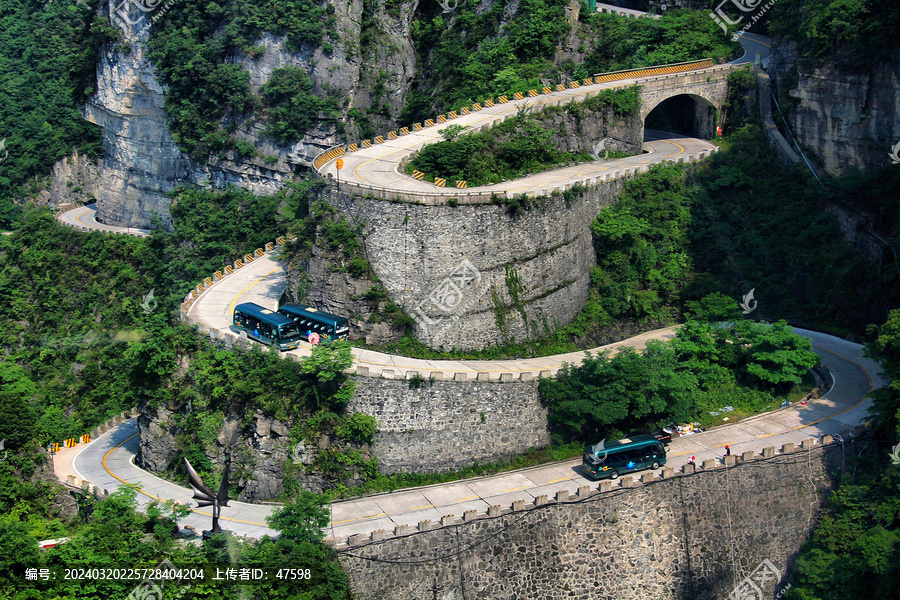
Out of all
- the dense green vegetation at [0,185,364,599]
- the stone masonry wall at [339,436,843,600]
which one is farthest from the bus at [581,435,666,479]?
the dense green vegetation at [0,185,364,599]

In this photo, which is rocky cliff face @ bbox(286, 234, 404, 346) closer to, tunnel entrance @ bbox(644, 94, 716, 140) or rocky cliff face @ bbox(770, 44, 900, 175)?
rocky cliff face @ bbox(770, 44, 900, 175)

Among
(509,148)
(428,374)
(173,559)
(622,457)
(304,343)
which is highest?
(509,148)

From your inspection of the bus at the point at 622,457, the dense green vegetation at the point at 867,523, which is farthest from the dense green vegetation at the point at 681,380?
the dense green vegetation at the point at 867,523

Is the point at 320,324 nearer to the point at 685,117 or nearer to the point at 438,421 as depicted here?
the point at 438,421

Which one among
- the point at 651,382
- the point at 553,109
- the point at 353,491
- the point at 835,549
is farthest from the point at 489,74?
the point at 835,549

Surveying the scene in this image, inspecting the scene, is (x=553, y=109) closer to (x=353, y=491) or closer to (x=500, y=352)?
(x=500, y=352)

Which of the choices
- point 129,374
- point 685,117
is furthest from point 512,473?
point 685,117
